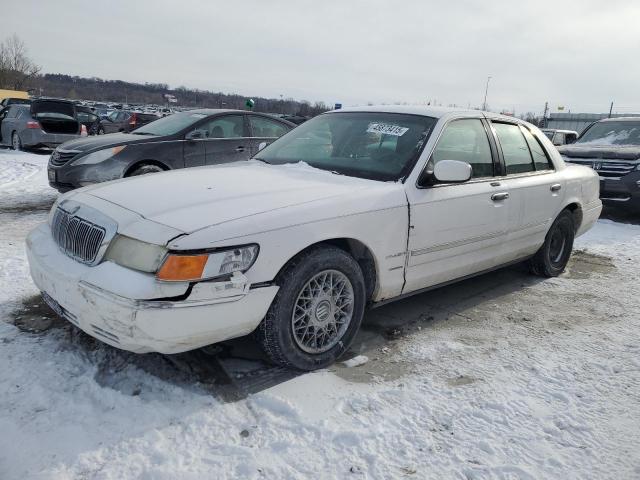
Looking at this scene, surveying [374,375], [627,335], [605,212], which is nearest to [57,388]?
[374,375]

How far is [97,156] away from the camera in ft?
21.3

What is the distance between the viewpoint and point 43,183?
8930 millimetres

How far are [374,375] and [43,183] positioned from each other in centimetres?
804

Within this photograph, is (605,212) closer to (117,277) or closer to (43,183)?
(117,277)

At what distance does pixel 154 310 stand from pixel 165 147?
16.0 ft

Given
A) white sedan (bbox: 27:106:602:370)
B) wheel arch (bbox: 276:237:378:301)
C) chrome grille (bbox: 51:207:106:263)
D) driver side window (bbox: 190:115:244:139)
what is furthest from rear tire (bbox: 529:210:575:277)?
driver side window (bbox: 190:115:244:139)

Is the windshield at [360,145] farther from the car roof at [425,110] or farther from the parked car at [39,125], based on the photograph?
the parked car at [39,125]

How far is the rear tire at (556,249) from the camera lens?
5043mm

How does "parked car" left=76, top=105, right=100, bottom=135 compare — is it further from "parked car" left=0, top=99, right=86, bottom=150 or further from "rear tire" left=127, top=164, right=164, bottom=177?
"rear tire" left=127, top=164, right=164, bottom=177

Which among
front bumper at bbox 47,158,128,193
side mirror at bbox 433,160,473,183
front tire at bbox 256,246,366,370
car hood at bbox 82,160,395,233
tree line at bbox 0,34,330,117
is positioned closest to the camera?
car hood at bbox 82,160,395,233

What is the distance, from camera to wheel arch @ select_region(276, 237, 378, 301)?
312cm

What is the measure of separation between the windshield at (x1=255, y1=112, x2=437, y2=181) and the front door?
0.60ft

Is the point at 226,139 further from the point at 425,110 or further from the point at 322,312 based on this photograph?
the point at 322,312

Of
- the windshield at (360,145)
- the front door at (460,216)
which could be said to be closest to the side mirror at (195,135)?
the windshield at (360,145)
